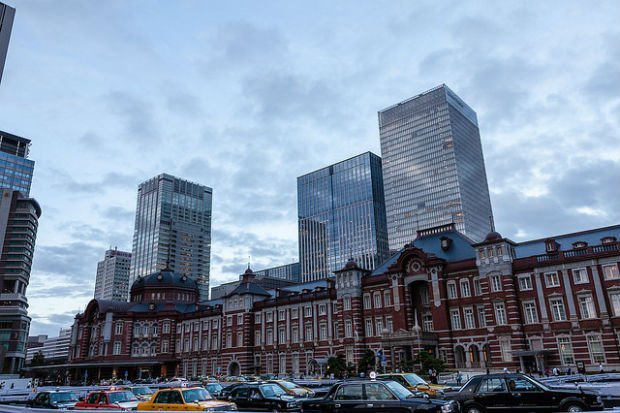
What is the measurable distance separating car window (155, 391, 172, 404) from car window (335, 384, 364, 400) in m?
7.61

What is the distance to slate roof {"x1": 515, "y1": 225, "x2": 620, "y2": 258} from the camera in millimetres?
48594

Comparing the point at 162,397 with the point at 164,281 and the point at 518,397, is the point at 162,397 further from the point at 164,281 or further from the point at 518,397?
the point at 164,281

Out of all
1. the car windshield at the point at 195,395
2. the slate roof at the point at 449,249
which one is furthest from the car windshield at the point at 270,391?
the slate roof at the point at 449,249

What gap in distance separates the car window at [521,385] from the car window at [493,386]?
29cm

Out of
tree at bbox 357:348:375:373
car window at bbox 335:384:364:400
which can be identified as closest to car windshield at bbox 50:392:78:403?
car window at bbox 335:384:364:400

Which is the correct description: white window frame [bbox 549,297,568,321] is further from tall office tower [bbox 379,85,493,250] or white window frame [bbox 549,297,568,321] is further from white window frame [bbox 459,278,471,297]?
tall office tower [bbox 379,85,493,250]

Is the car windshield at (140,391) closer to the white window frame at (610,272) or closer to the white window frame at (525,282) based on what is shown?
the white window frame at (525,282)

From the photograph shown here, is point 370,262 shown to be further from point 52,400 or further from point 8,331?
point 52,400

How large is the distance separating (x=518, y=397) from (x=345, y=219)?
16614cm

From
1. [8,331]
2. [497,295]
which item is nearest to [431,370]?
[497,295]

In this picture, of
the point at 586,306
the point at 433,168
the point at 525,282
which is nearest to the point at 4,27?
the point at 525,282

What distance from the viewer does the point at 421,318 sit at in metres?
57.2

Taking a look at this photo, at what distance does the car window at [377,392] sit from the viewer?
54.6ft

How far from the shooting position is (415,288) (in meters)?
58.8
